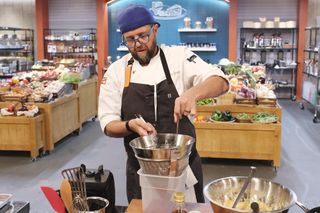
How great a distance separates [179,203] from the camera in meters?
1.54

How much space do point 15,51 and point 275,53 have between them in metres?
7.46

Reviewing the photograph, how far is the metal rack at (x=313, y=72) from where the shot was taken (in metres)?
8.76

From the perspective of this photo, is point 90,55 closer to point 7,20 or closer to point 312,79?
point 7,20

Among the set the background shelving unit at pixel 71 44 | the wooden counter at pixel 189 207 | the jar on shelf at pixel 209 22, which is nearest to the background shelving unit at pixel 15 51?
the background shelving unit at pixel 71 44

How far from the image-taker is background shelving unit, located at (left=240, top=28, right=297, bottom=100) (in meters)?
11.2

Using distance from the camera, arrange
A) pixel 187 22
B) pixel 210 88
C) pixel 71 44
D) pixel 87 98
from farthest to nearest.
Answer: pixel 71 44
pixel 187 22
pixel 87 98
pixel 210 88

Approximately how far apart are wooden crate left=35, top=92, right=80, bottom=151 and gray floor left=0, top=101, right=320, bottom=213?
0.62ft

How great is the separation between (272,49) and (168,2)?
3.24 m

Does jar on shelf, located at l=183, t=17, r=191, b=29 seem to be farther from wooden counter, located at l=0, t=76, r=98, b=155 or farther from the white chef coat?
the white chef coat

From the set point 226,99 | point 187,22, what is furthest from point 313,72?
point 226,99

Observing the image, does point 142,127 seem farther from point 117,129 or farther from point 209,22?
point 209,22

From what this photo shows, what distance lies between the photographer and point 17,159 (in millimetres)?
5852

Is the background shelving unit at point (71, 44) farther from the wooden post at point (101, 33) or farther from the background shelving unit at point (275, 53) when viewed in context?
the background shelving unit at point (275, 53)

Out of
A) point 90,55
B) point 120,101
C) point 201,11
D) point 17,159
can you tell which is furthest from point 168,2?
point 120,101
